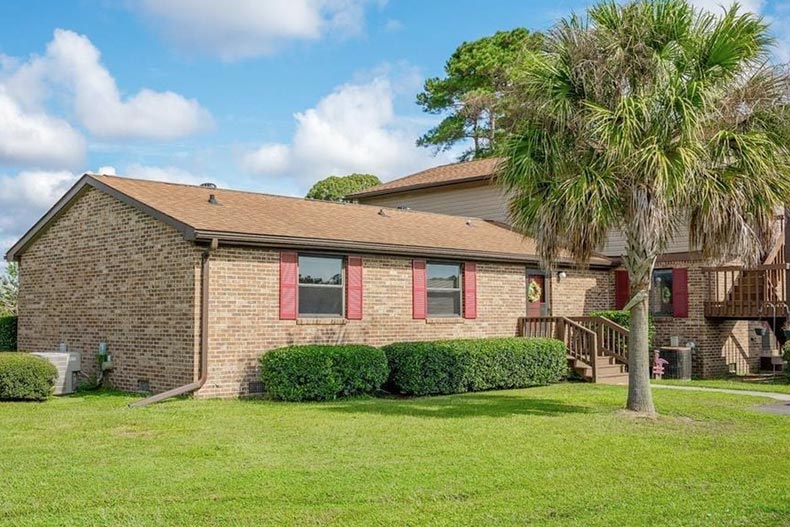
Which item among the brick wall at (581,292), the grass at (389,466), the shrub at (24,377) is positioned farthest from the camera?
the brick wall at (581,292)

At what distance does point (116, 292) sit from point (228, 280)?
290 cm

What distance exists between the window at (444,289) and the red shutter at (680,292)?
6.16 m

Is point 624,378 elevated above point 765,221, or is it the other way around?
point 765,221

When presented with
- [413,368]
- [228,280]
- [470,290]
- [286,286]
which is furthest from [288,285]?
[470,290]

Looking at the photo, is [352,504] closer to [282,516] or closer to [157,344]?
[282,516]

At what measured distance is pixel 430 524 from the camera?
6.10 meters

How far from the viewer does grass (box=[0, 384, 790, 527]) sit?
642cm

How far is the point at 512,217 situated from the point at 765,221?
12.6ft

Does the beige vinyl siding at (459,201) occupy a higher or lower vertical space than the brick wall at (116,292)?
higher

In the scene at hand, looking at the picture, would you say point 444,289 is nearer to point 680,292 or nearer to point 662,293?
point 680,292

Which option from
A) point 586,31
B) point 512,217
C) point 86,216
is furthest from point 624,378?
point 86,216

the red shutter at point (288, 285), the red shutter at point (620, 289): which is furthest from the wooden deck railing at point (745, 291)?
A: the red shutter at point (288, 285)

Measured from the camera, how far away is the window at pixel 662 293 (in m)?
21.1

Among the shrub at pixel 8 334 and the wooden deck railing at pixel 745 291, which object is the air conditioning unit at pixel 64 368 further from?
the wooden deck railing at pixel 745 291
